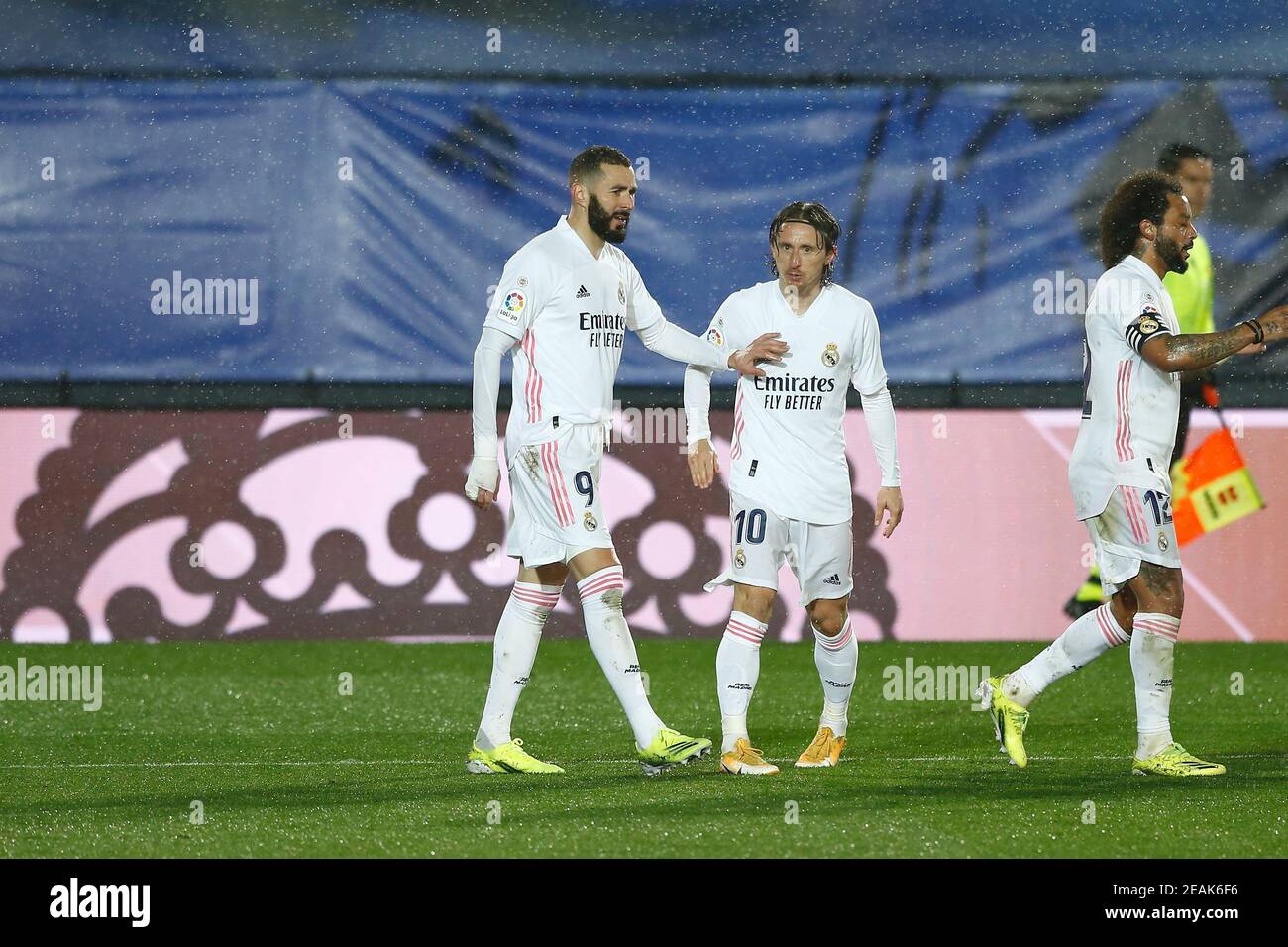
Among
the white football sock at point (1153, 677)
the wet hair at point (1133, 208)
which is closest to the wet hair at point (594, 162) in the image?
the wet hair at point (1133, 208)

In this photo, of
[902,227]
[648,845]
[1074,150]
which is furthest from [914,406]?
[648,845]

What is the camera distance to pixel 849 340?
659 centimetres

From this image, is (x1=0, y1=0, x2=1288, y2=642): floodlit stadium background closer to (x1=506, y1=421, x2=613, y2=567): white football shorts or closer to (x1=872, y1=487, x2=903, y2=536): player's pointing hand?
(x1=872, y1=487, x2=903, y2=536): player's pointing hand

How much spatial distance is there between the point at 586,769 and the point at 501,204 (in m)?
5.66

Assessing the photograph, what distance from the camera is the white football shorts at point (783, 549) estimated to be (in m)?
6.57

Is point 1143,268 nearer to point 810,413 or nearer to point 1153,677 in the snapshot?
point 810,413

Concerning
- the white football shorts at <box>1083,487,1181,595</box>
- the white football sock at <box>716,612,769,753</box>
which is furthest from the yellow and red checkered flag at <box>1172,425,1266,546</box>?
the white football sock at <box>716,612,769,753</box>

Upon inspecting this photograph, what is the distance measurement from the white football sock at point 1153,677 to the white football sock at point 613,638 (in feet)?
5.23

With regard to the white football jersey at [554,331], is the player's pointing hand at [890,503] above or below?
below

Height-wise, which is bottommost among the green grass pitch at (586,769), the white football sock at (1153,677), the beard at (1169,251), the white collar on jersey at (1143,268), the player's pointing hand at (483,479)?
the green grass pitch at (586,769)

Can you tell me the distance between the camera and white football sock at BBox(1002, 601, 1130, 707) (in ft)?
21.5

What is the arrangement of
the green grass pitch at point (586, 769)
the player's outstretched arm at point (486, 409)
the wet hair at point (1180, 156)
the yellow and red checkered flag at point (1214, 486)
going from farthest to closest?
the yellow and red checkered flag at point (1214, 486), the wet hair at point (1180, 156), the player's outstretched arm at point (486, 409), the green grass pitch at point (586, 769)

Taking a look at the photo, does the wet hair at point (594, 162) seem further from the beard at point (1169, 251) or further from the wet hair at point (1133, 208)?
the beard at point (1169, 251)

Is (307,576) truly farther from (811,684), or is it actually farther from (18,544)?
(811,684)
